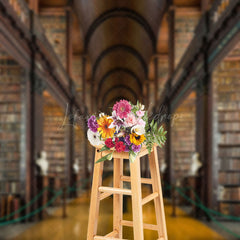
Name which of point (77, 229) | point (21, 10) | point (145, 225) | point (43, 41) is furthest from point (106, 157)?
point (43, 41)

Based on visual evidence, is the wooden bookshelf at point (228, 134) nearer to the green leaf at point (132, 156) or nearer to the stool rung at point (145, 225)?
the stool rung at point (145, 225)

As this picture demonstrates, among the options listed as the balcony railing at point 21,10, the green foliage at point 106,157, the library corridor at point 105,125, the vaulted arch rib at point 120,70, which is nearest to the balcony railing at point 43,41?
the library corridor at point 105,125

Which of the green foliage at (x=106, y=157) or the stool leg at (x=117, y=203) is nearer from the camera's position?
the green foliage at (x=106, y=157)

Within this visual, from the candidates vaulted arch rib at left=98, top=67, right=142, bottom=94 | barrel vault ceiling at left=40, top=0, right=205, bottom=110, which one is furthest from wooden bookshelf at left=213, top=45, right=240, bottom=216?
vaulted arch rib at left=98, top=67, right=142, bottom=94

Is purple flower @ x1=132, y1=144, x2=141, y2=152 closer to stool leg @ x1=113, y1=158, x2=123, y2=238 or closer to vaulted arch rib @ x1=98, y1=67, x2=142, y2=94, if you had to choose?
stool leg @ x1=113, y1=158, x2=123, y2=238

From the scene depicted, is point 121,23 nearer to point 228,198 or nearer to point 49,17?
point 49,17

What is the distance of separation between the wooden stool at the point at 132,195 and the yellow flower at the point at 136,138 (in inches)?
3.4

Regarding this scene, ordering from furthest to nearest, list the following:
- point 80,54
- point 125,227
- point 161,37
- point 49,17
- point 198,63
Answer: point 80,54 < point 161,37 < point 49,17 < point 198,63 < point 125,227

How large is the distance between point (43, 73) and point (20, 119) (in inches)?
70.7

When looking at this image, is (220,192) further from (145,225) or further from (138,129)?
(138,129)

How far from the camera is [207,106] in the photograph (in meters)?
7.84

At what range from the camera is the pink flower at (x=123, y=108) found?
2297 mm

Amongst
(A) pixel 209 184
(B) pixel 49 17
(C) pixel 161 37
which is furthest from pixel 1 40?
(C) pixel 161 37

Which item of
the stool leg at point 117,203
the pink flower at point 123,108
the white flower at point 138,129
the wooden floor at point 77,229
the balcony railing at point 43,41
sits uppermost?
the balcony railing at point 43,41
